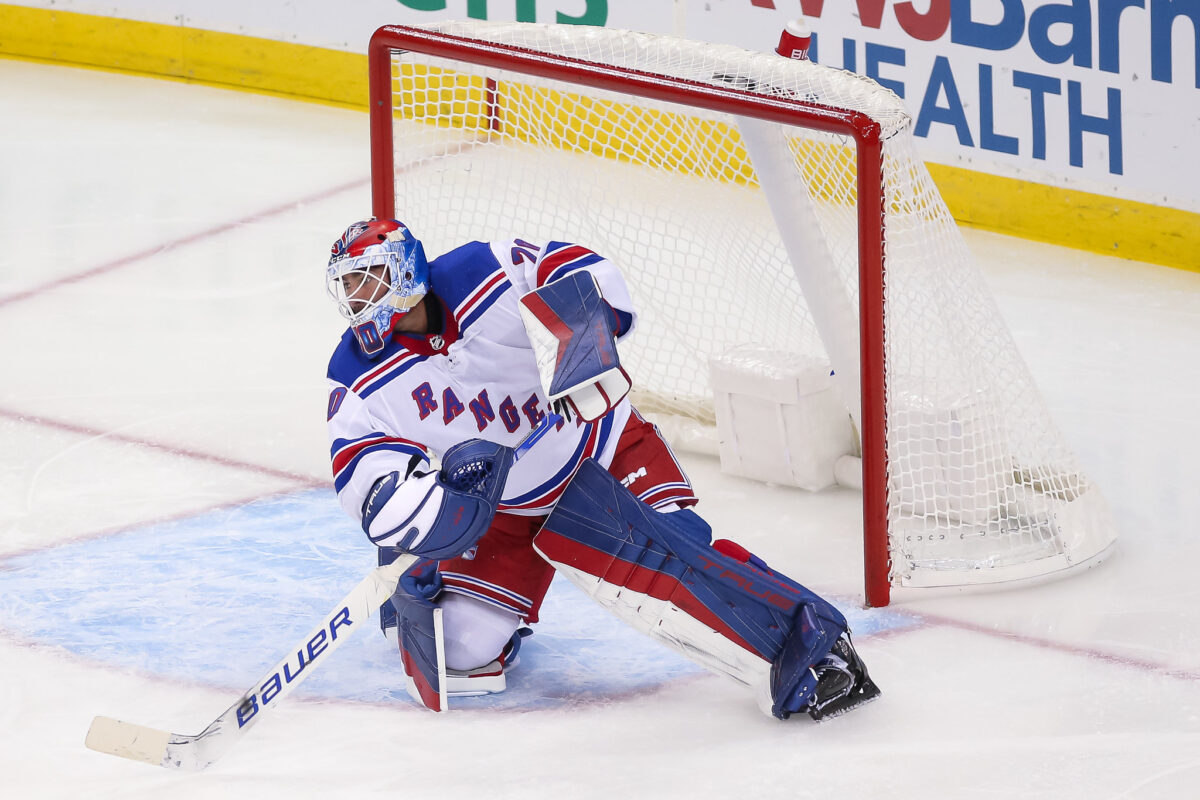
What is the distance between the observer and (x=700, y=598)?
113 inches

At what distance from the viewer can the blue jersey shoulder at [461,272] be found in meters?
2.93

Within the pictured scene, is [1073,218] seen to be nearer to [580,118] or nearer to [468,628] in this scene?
[580,118]

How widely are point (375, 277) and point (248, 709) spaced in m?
0.69

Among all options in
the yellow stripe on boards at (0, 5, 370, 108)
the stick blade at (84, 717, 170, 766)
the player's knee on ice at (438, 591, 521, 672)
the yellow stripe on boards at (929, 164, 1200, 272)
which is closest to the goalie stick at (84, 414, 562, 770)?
the stick blade at (84, 717, 170, 766)

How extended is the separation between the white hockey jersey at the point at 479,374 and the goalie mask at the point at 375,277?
7 cm

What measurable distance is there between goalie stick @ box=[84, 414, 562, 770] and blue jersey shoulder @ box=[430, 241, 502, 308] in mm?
276

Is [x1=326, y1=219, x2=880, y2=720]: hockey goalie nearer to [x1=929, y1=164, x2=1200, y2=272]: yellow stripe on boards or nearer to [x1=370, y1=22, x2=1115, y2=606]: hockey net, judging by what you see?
[x1=370, y1=22, x2=1115, y2=606]: hockey net

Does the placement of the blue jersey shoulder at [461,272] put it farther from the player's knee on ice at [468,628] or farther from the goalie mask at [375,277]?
the player's knee on ice at [468,628]

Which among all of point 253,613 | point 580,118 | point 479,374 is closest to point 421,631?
point 479,374

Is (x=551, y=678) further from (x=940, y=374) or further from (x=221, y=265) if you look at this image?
(x=221, y=265)

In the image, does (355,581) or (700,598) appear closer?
(700,598)

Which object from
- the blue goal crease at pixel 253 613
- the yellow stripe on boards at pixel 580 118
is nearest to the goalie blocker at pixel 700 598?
the blue goal crease at pixel 253 613

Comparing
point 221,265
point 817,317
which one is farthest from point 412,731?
point 221,265

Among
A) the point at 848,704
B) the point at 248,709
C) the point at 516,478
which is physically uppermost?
the point at 516,478
